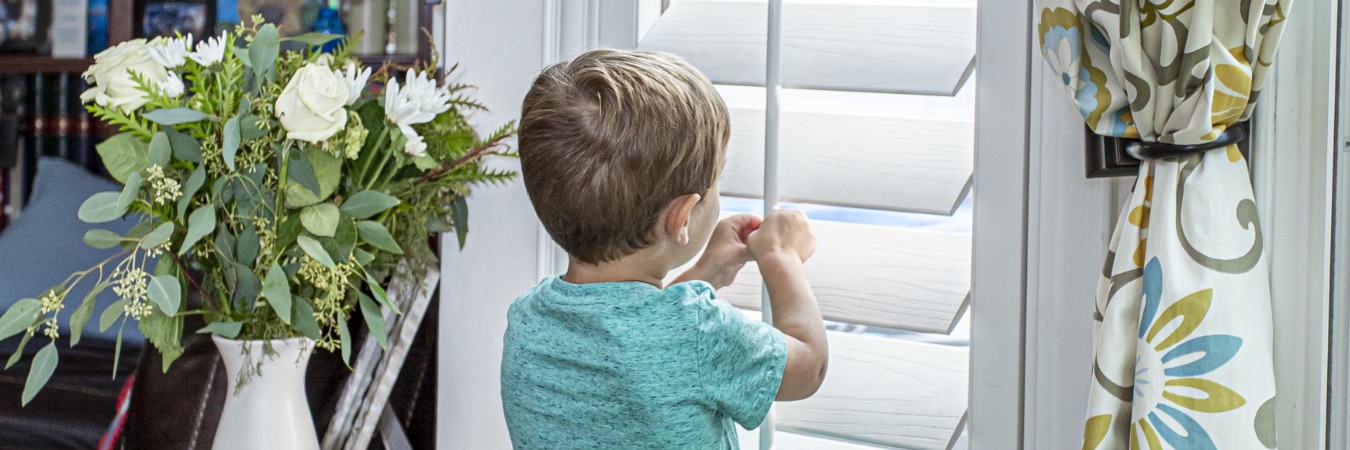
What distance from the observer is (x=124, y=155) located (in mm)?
1097

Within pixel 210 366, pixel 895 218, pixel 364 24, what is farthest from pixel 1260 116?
pixel 364 24

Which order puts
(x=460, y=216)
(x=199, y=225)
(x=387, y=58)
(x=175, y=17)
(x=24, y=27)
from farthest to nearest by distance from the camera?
(x=24, y=27), (x=175, y=17), (x=387, y=58), (x=460, y=216), (x=199, y=225)

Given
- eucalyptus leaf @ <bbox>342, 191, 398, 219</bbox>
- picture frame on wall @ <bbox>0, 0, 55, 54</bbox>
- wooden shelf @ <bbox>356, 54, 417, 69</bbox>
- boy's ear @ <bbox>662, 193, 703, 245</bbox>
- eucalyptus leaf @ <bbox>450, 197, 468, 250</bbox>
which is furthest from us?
picture frame on wall @ <bbox>0, 0, 55, 54</bbox>

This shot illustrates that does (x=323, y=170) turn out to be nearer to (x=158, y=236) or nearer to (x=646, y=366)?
(x=158, y=236)

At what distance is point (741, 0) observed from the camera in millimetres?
1195

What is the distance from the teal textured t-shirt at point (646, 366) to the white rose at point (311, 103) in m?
0.32

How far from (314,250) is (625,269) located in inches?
14.7

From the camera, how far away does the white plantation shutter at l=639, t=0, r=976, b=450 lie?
3.54 feet

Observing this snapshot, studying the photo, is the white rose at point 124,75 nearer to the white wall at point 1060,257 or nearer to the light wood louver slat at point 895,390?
the light wood louver slat at point 895,390

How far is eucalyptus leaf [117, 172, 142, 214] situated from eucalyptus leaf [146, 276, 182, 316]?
8 cm

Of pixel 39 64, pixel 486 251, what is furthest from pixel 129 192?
pixel 39 64

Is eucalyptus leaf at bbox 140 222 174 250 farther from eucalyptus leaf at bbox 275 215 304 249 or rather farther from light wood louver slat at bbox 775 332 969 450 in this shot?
light wood louver slat at bbox 775 332 969 450

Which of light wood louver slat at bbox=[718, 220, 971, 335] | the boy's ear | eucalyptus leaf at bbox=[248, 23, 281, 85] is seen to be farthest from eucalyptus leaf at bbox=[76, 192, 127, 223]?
light wood louver slat at bbox=[718, 220, 971, 335]

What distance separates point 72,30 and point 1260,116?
234 centimetres
